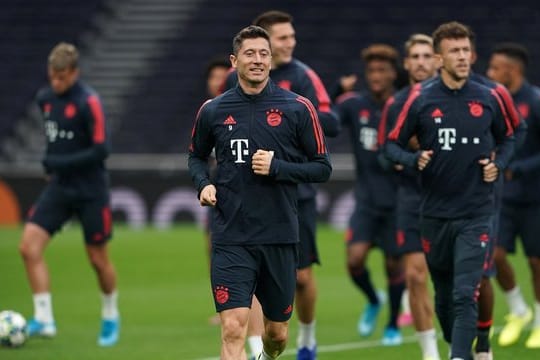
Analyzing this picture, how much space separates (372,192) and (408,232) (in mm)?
1558

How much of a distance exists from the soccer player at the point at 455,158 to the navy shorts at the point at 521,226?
2.63 meters

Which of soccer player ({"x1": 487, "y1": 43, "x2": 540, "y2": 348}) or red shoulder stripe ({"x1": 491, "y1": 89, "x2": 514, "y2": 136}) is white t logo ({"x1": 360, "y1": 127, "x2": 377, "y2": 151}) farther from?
red shoulder stripe ({"x1": 491, "y1": 89, "x2": 514, "y2": 136})

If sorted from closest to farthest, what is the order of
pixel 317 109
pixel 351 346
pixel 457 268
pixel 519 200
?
pixel 457 268 < pixel 317 109 < pixel 351 346 < pixel 519 200

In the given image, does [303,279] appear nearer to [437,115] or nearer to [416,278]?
[416,278]

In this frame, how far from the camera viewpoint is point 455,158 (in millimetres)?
8797

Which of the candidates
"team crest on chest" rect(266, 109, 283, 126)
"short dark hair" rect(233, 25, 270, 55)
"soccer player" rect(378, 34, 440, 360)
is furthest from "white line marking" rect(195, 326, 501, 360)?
"short dark hair" rect(233, 25, 270, 55)

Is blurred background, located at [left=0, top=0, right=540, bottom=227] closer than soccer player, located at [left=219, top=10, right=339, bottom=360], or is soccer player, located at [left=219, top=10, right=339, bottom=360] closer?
soccer player, located at [left=219, top=10, right=339, bottom=360]

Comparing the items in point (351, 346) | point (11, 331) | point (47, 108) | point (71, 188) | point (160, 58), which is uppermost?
point (160, 58)

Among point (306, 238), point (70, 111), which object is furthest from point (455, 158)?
point (70, 111)

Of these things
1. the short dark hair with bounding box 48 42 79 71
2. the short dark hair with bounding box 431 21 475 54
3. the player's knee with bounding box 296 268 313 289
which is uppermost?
the short dark hair with bounding box 431 21 475 54

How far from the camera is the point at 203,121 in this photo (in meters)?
7.84

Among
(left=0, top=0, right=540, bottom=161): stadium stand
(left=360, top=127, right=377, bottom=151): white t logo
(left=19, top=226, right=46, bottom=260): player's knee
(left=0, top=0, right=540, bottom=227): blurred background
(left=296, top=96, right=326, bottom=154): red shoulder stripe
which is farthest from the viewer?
(left=0, top=0, right=540, bottom=161): stadium stand

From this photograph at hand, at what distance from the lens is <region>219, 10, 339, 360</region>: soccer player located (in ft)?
32.1

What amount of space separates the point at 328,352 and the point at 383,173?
6.76ft
